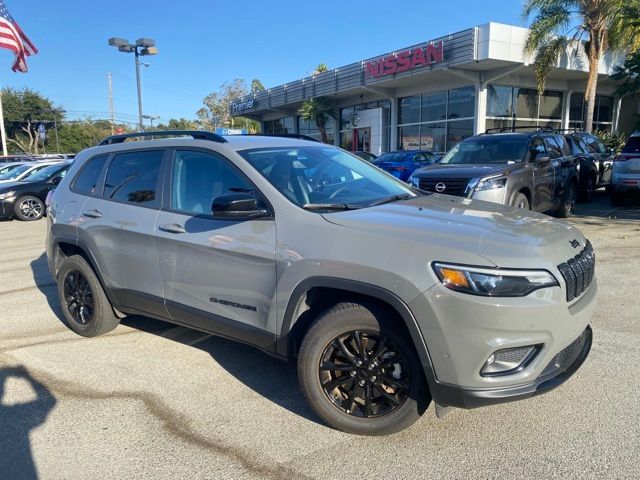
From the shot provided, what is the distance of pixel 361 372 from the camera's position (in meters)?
2.84

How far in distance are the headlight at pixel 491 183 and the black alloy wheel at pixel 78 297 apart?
576cm

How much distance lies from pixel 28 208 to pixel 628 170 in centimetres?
1479

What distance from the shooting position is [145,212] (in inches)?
154

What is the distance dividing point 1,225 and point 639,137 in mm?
15357

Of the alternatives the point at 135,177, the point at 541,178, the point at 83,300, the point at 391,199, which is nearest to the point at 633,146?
the point at 541,178

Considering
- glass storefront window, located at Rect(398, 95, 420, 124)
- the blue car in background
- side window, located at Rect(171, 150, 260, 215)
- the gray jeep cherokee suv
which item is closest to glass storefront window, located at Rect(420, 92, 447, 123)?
glass storefront window, located at Rect(398, 95, 420, 124)

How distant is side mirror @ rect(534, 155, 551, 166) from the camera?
8719 mm

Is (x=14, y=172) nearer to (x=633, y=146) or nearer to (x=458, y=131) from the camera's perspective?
(x=633, y=146)

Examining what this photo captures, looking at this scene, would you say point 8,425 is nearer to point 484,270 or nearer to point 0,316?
point 0,316

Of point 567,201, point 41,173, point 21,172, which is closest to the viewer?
point 567,201

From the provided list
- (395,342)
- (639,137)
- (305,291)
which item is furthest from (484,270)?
(639,137)

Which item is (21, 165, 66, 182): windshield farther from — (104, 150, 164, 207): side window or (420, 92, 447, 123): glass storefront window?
(420, 92, 447, 123): glass storefront window

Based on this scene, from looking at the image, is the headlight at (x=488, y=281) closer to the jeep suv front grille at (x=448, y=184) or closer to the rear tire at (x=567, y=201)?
the jeep suv front grille at (x=448, y=184)

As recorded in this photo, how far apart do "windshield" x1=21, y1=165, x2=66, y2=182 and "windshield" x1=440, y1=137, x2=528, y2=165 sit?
1085 centimetres
